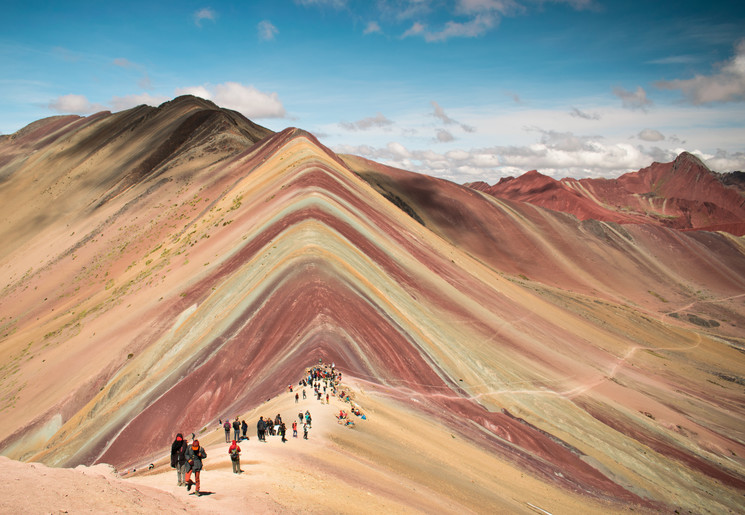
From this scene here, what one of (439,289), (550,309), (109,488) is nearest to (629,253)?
(550,309)

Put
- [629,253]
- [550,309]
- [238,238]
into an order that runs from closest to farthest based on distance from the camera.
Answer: [238,238], [550,309], [629,253]

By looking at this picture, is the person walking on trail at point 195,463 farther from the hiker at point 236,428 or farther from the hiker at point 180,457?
the hiker at point 236,428

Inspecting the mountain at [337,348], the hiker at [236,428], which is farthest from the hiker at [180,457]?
the mountain at [337,348]

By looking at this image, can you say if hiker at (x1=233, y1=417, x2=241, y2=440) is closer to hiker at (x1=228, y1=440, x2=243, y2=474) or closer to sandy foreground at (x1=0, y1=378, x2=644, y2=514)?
sandy foreground at (x1=0, y1=378, x2=644, y2=514)

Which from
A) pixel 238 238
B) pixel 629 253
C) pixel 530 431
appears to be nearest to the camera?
pixel 530 431

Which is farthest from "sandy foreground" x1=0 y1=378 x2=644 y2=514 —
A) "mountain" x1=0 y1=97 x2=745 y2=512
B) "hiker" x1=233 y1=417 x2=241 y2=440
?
"hiker" x1=233 y1=417 x2=241 y2=440

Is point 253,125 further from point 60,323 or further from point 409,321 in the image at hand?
point 409,321
